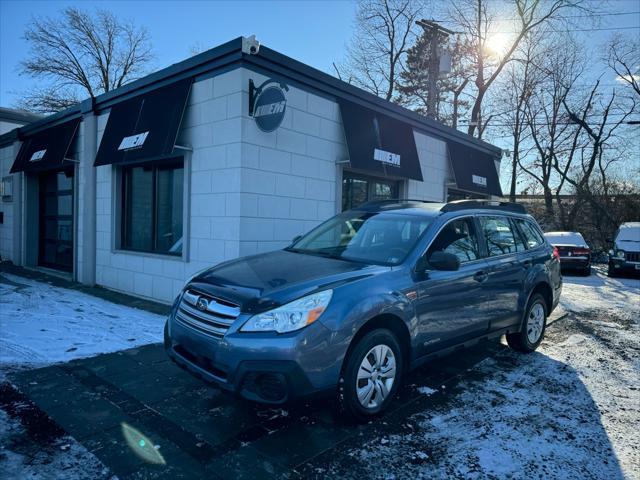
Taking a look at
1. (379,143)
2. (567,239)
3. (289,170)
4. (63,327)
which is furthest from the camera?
(567,239)

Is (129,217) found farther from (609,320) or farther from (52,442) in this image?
(609,320)

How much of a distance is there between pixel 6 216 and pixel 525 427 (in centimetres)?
1429

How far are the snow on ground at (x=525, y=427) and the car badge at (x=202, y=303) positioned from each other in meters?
1.38

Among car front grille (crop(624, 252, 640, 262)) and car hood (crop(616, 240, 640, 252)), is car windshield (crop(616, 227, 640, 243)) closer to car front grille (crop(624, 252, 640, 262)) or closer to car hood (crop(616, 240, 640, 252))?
car hood (crop(616, 240, 640, 252))

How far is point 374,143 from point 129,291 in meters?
5.51

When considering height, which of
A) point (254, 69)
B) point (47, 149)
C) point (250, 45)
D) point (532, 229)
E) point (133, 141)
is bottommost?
point (532, 229)

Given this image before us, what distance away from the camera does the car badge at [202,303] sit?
3.28 meters

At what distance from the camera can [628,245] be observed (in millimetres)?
14039

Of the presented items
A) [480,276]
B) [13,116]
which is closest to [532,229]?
[480,276]

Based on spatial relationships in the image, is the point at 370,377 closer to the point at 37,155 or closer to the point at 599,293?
the point at 599,293

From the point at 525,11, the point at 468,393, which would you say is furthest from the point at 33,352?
the point at 525,11

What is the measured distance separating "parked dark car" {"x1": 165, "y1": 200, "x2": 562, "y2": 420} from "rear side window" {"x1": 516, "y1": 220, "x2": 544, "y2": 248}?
48 centimetres

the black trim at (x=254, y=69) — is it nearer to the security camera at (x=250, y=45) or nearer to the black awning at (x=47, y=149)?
the security camera at (x=250, y=45)

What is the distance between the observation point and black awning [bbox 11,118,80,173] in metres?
9.54
